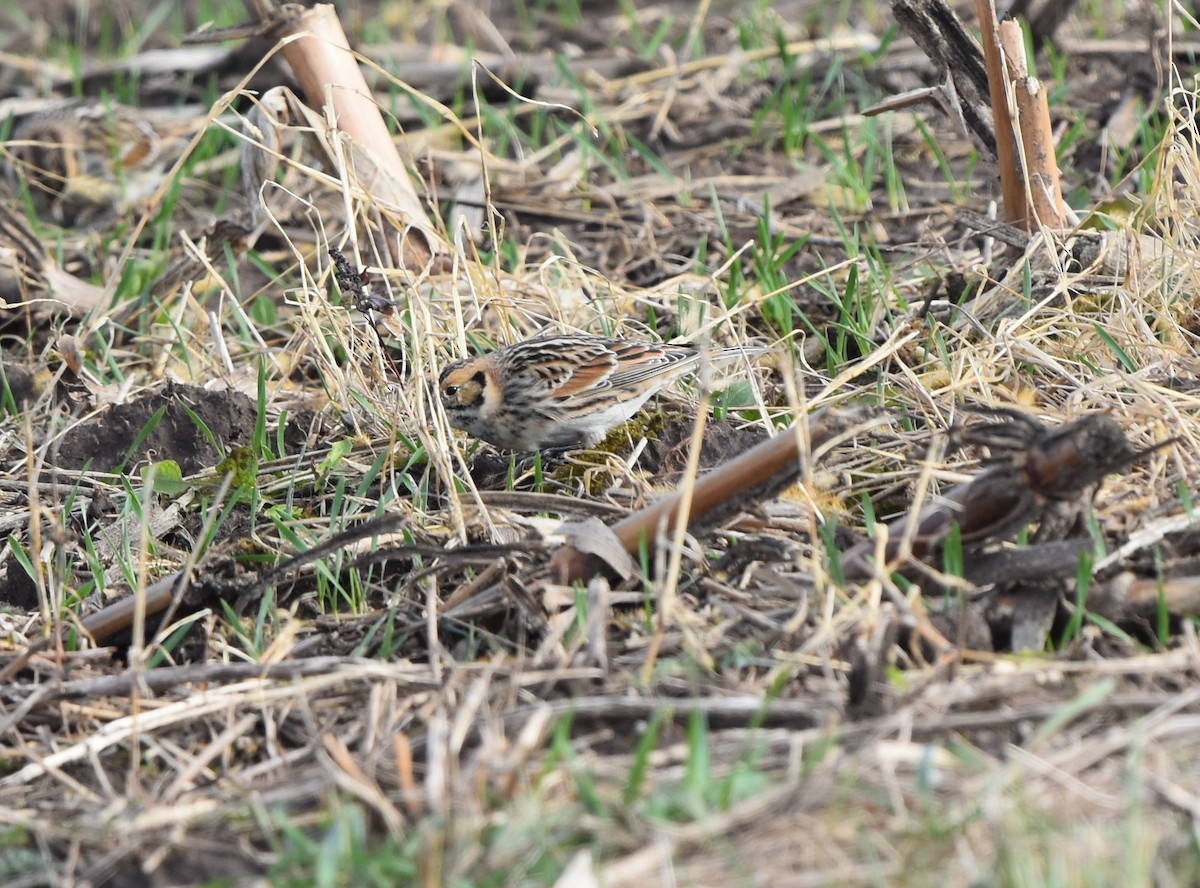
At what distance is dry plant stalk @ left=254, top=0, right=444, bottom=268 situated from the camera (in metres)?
5.81

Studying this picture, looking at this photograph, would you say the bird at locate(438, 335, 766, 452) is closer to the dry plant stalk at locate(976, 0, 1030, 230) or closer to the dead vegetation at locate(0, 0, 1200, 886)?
the dead vegetation at locate(0, 0, 1200, 886)

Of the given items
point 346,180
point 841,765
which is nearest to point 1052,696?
point 841,765

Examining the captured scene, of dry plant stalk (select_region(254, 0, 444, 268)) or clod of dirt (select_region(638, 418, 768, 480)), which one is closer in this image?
clod of dirt (select_region(638, 418, 768, 480))

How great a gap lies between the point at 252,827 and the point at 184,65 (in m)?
6.25

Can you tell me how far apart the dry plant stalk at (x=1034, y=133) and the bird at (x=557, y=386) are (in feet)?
4.12

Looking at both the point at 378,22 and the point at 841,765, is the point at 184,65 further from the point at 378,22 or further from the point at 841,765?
the point at 841,765

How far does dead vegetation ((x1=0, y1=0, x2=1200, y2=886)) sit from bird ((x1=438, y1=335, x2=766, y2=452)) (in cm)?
13

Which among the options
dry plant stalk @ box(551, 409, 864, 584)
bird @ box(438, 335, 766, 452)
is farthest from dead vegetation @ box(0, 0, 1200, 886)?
bird @ box(438, 335, 766, 452)

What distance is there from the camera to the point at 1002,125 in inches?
206

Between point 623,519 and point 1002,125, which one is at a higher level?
point 1002,125

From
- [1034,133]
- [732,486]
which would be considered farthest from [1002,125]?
[732,486]

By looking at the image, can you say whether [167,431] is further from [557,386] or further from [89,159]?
[89,159]

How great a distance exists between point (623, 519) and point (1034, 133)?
2.39 m

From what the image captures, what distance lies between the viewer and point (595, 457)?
4965 mm
